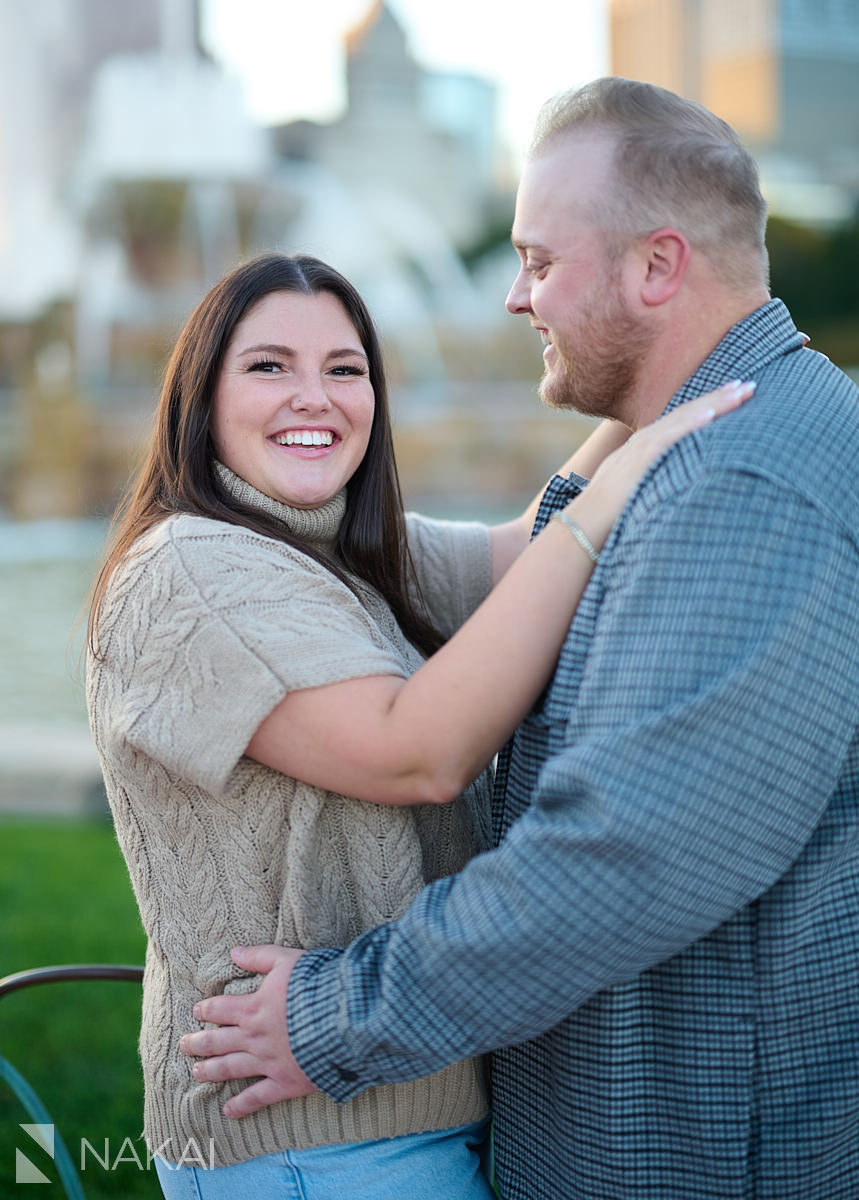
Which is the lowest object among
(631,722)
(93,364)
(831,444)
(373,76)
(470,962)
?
(93,364)

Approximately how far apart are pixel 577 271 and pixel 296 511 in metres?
0.58

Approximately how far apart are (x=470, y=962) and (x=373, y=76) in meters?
21.2

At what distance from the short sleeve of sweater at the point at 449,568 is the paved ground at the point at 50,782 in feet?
12.0

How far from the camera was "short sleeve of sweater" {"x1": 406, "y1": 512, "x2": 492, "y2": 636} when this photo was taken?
7.77ft

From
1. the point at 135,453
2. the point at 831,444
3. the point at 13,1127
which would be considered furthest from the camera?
the point at 13,1127

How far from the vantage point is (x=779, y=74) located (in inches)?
779

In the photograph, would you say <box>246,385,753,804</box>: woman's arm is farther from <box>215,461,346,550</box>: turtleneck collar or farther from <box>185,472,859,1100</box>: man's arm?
<box>215,461,346,550</box>: turtleneck collar

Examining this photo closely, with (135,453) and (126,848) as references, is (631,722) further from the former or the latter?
(135,453)

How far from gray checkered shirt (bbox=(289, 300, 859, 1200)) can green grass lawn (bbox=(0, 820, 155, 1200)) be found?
1.39m

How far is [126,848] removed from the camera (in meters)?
1.85

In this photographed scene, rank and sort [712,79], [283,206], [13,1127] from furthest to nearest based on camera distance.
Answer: [712,79], [283,206], [13,1127]

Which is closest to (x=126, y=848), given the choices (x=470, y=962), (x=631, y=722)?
(x=470, y=962)

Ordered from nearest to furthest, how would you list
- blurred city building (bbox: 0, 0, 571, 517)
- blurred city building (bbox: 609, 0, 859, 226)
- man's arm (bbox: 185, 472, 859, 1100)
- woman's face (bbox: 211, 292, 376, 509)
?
man's arm (bbox: 185, 472, 859, 1100) < woman's face (bbox: 211, 292, 376, 509) < blurred city building (bbox: 0, 0, 571, 517) < blurred city building (bbox: 609, 0, 859, 226)

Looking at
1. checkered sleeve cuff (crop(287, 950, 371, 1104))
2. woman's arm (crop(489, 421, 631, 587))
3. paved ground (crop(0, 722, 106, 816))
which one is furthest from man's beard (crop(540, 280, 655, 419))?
paved ground (crop(0, 722, 106, 816))
